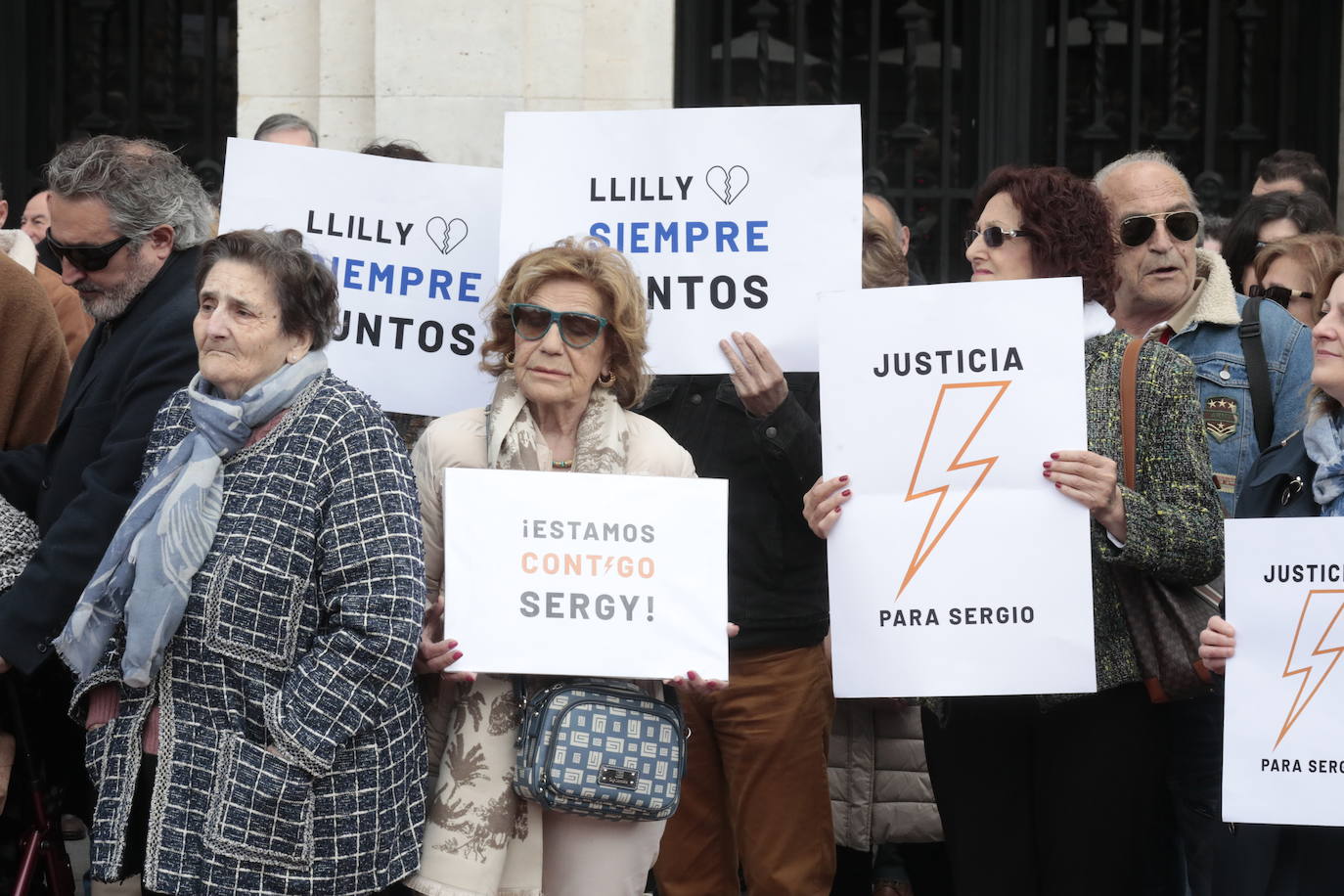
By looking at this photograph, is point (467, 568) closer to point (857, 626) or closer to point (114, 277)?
point (857, 626)

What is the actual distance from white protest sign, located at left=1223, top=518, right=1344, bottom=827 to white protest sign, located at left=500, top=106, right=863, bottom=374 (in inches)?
48.3

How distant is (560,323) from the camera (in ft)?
12.4

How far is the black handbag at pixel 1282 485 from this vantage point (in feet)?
12.2

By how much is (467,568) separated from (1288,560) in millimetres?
1669

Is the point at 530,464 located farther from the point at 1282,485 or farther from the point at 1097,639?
the point at 1282,485

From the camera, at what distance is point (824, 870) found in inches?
179

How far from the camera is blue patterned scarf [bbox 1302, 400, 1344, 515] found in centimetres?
362

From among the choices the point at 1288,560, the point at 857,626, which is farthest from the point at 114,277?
the point at 1288,560

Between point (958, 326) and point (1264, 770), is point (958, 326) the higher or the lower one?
the higher one

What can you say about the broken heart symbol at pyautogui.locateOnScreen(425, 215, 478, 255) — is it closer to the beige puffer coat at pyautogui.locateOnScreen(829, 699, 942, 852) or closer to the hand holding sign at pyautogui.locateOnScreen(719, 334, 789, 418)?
the hand holding sign at pyautogui.locateOnScreen(719, 334, 789, 418)

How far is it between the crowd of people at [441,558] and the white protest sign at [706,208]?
4.9 inches

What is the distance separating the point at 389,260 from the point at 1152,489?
7.02 feet

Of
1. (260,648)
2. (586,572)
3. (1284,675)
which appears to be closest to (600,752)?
(586,572)

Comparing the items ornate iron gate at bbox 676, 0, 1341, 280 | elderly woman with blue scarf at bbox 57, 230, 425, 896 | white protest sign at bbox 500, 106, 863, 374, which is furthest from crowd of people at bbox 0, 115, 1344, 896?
ornate iron gate at bbox 676, 0, 1341, 280
